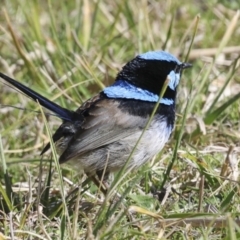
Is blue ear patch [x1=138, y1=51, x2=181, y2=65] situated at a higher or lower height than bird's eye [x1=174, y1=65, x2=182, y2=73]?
higher

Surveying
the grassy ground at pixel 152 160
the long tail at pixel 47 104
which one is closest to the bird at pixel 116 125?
the long tail at pixel 47 104

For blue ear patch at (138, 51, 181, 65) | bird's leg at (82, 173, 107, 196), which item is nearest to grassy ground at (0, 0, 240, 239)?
bird's leg at (82, 173, 107, 196)

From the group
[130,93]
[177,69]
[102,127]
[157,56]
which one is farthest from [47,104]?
[177,69]

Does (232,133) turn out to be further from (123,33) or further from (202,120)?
(123,33)

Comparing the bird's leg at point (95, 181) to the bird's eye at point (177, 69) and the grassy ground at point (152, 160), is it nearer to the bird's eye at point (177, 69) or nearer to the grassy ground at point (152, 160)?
the grassy ground at point (152, 160)

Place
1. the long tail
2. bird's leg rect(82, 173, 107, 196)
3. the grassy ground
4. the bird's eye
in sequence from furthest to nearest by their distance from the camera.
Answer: the bird's eye < bird's leg rect(82, 173, 107, 196) < the long tail < the grassy ground

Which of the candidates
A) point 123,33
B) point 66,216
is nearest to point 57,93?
point 123,33

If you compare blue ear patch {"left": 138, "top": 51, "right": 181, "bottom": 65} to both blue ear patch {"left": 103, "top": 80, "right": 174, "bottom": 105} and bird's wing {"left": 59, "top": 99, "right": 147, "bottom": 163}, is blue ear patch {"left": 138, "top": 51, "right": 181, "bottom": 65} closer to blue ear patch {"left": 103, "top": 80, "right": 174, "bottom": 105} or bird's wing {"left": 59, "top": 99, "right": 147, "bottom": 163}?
blue ear patch {"left": 103, "top": 80, "right": 174, "bottom": 105}

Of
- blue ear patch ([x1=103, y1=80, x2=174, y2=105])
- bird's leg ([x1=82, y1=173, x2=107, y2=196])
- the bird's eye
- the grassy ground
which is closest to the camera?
the grassy ground

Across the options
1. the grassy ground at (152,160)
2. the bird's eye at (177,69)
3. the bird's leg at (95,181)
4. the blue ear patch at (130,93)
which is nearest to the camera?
the grassy ground at (152,160)
